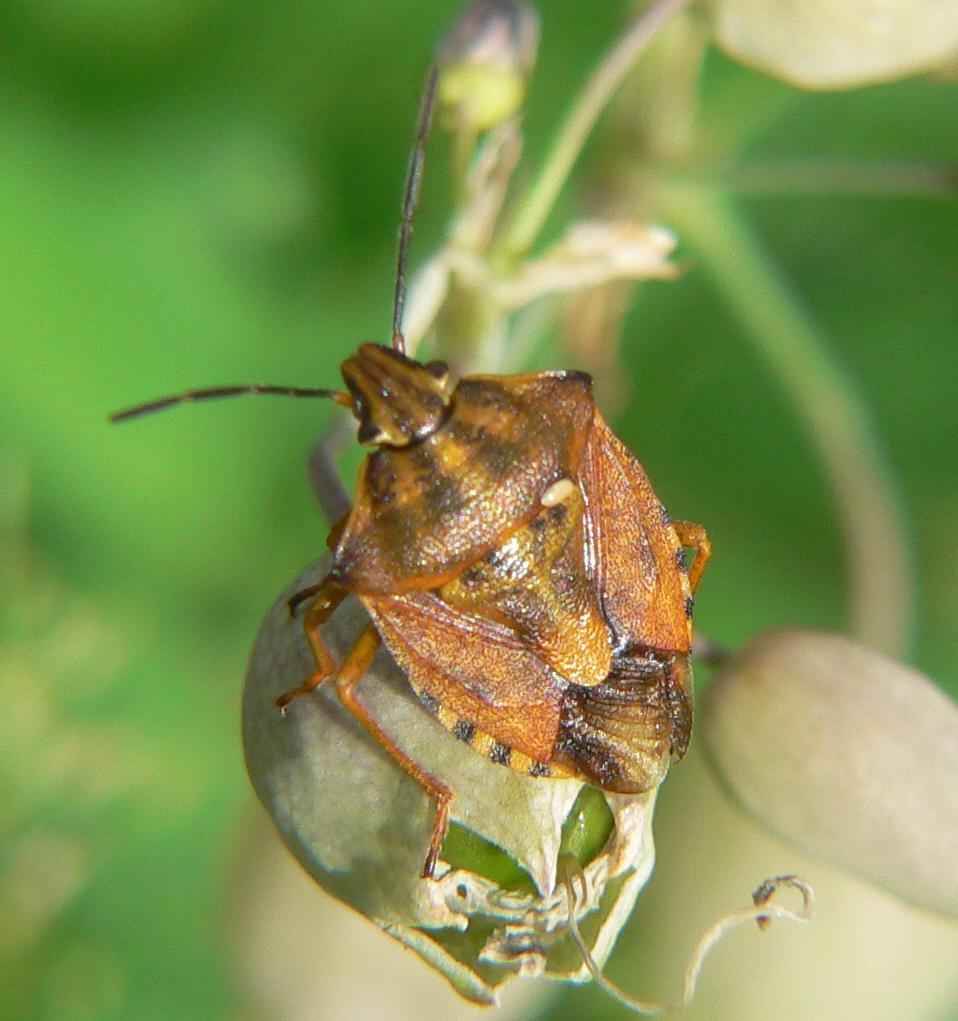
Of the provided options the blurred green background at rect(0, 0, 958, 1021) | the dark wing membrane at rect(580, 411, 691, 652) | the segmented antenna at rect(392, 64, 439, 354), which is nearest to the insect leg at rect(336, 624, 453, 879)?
the dark wing membrane at rect(580, 411, 691, 652)

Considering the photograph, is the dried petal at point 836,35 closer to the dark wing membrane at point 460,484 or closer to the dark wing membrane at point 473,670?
the dark wing membrane at point 460,484

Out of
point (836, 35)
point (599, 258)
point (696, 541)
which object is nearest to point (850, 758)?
point (696, 541)

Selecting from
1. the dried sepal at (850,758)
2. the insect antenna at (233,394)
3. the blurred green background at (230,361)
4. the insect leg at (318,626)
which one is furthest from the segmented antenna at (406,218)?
the blurred green background at (230,361)

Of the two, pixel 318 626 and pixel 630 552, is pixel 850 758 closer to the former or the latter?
pixel 630 552

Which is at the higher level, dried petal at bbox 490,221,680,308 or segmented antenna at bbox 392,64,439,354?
segmented antenna at bbox 392,64,439,354

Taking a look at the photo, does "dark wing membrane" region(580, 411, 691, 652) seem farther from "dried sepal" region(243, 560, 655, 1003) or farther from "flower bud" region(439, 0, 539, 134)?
"flower bud" region(439, 0, 539, 134)

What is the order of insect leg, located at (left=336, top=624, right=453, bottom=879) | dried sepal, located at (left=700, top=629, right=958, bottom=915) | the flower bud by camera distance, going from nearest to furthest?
1. insect leg, located at (left=336, top=624, right=453, bottom=879)
2. dried sepal, located at (left=700, top=629, right=958, bottom=915)
3. the flower bud

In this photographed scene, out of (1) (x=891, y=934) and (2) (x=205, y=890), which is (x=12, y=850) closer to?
(2) (x=205, y=890)
